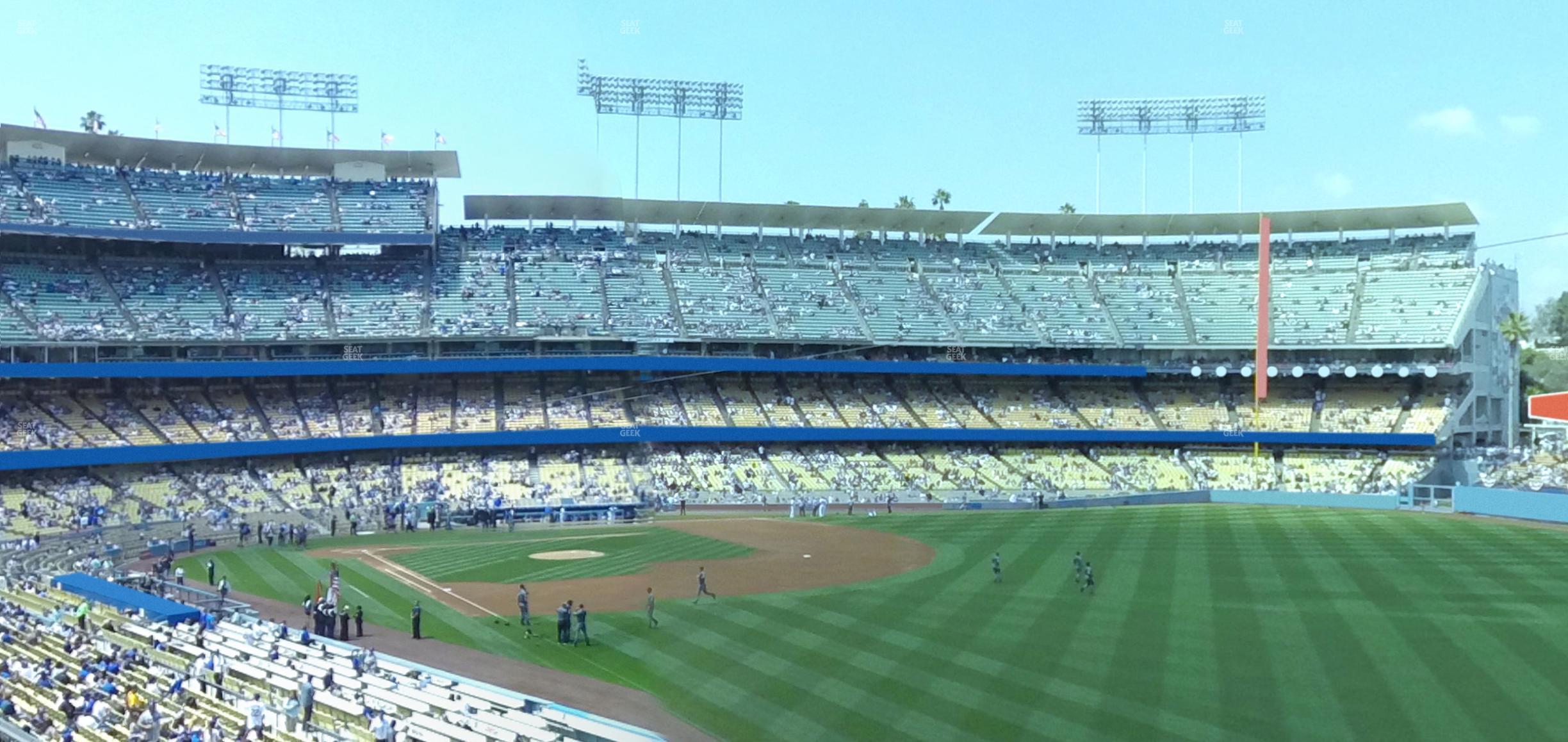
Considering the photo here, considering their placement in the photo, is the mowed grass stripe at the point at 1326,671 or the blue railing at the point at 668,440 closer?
the mowed grass stripe at the point at 1326,671

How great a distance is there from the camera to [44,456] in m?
49.0

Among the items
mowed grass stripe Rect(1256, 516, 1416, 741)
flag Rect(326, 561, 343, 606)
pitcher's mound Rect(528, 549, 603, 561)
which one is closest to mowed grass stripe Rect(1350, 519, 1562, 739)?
mowed grass stripe Rect(1256, 516, 1416, 741)

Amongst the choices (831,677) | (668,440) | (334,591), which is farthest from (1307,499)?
(334,591)

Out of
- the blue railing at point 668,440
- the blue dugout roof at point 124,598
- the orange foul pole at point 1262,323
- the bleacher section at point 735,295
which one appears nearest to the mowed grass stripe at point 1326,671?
the blue dugout roof at point 124,598

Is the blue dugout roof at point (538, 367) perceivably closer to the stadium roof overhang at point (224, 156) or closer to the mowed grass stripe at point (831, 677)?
the stadium roof overhang at point (224, 156)

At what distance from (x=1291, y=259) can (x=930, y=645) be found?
5849 cm

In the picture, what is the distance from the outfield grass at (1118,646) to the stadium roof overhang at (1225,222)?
35531 millimetres

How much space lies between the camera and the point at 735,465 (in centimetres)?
6356

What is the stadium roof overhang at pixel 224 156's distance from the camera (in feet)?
201

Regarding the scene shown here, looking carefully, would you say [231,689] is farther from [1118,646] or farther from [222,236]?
[222,236]

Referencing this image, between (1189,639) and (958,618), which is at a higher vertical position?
(1189,639)

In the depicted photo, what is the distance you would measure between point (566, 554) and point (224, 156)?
3542cm

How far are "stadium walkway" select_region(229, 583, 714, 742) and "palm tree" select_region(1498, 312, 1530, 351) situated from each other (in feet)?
221

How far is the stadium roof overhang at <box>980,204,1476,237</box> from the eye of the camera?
72.7 meters
